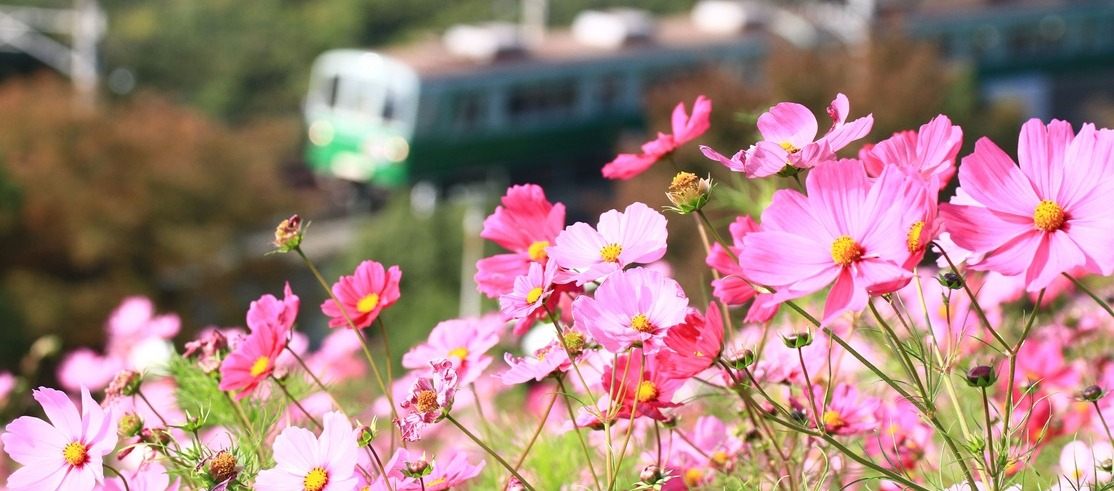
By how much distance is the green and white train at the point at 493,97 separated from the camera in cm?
1421

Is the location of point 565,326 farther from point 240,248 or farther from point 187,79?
point 187,79

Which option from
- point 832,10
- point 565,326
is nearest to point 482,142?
point 832,10

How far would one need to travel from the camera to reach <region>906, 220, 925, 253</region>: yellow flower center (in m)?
0.72

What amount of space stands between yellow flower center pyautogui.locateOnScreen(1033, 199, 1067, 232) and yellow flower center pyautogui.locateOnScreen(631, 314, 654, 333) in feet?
0.74

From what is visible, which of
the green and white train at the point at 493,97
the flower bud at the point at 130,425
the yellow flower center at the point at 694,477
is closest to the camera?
the flower bud at the point at 130,425

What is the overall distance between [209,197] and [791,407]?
37.1 ft

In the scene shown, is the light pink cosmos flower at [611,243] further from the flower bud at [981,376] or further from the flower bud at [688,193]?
the flower bud at [981,376]

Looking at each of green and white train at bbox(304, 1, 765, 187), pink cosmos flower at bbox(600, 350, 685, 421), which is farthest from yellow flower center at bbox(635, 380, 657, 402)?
green and white train at bbox(304, 1, 765, 187)

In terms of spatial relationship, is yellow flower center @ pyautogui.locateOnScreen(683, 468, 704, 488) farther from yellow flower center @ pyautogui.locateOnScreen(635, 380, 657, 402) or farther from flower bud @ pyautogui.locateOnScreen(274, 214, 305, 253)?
flower bud @ pyautogui.locateOnScreen(274, 214, 305, 253)

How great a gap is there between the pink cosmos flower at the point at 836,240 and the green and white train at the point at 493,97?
13189 mm

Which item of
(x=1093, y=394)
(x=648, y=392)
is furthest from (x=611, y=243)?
(x=1093, y=394)

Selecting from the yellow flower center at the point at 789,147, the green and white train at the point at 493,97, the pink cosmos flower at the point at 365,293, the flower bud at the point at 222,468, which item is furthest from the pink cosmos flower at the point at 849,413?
the green and white train at the point at 493,97

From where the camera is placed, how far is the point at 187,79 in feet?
63.6

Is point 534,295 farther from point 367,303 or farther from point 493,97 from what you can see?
point 493,97
